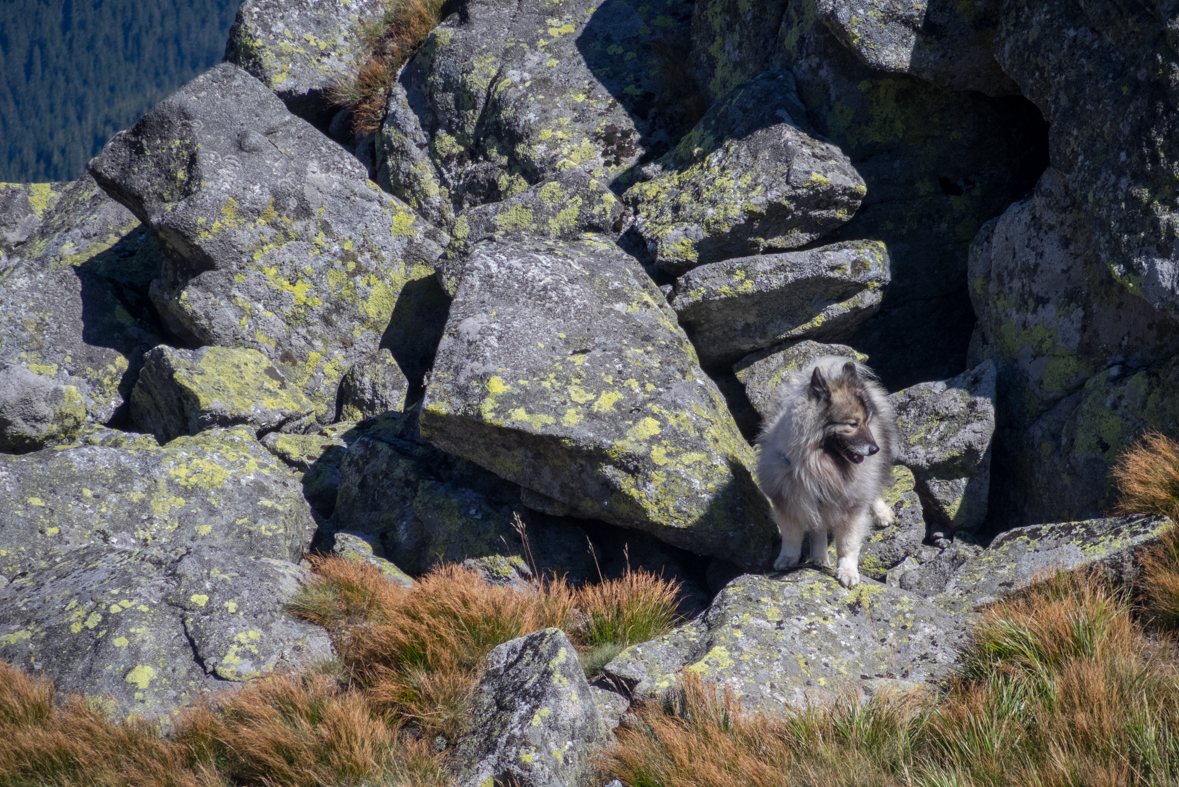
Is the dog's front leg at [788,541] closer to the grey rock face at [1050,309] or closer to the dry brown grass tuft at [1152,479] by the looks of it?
the dry brown grass tuft at [1152,479]

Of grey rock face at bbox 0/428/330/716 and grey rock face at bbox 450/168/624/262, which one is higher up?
grey rock face at bbox 450/168/624/262

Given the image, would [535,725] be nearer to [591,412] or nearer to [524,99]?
[591,412]

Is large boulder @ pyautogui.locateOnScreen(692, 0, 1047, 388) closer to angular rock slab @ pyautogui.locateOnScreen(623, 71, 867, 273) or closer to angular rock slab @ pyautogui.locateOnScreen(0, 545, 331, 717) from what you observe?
angular rock slab @ pyautogui.locateOnScreen(623, 71, 867, 273)

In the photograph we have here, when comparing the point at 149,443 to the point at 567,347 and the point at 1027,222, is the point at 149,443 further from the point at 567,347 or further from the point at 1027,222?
the point at 1027,222

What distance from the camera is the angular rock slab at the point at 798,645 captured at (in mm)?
5066

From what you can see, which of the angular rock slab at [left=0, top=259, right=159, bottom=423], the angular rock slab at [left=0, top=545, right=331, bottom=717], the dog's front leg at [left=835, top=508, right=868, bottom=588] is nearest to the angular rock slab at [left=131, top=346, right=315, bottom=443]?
the angular rock slab at [left=0, top=259, right=159, bottom=423]

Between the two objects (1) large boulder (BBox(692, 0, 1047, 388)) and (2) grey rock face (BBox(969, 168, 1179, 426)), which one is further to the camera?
(1) large boulder (BBox(692, 0, 1047, 388))

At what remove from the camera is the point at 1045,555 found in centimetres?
573

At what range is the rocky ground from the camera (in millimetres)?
5777

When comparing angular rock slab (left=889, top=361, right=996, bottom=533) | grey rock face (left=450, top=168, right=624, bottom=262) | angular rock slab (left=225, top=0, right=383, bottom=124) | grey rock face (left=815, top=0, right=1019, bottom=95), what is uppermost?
grey rock face (left=815, top=0, right=1019, bottom=95)

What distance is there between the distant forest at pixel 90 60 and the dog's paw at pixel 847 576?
51404 mm

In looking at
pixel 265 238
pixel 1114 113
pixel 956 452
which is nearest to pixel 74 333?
pixel 265 238

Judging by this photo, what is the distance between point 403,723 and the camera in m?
5.21

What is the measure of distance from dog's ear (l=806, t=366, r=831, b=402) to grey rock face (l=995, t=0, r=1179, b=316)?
2.90 metres
